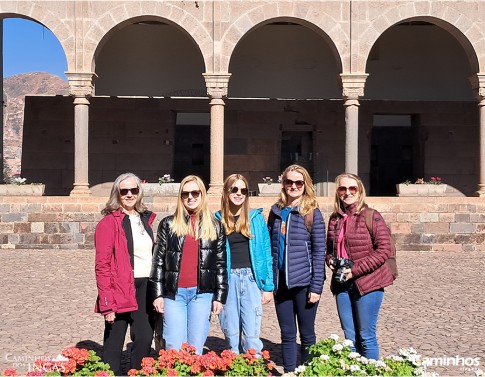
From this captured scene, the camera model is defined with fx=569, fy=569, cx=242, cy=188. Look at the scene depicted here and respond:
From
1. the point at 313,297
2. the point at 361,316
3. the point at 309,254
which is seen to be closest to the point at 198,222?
the point at 309,254

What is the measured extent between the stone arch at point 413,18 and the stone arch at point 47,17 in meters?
7.34

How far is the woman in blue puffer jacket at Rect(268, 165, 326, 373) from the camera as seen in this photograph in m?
4.54

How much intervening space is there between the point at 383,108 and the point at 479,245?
728 centimetres

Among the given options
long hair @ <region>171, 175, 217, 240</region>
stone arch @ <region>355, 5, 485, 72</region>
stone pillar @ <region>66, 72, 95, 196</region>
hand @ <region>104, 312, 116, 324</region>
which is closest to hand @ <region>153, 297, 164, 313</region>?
hand @ <region>104, 312, 116, 324</region>

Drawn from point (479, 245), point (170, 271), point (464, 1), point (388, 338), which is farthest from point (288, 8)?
point (170, 271)

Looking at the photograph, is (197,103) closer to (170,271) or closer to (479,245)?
(479,245)

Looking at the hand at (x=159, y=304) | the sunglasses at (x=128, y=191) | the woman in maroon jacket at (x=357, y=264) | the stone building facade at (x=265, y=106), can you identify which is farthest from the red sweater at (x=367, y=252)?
the stone building facade at (x=265, y=106)

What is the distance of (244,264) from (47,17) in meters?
11.9

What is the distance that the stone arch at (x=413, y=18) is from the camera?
1450cm

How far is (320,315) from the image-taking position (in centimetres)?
725

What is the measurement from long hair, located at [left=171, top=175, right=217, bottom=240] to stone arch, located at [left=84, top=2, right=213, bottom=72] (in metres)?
10.6

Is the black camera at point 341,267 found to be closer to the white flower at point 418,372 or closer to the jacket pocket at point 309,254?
the jacket pocket at point 309,254

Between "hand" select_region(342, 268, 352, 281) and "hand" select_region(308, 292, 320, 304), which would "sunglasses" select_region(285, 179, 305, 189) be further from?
"hand" select_region(308, 292, 320, 304)
